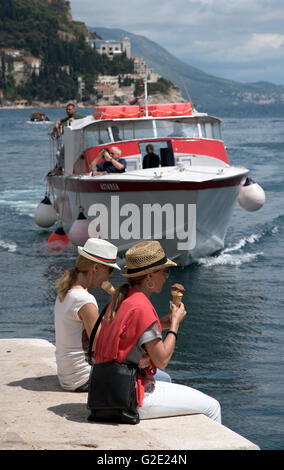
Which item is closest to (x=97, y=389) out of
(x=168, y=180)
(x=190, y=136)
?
(x=168, y=180)

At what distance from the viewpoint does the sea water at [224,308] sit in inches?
336

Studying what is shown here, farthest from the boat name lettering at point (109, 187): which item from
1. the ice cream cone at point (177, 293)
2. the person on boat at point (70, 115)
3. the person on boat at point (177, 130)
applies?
the ice cream cone at point (177, 293)

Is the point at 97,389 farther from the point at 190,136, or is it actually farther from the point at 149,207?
the point at 190,136

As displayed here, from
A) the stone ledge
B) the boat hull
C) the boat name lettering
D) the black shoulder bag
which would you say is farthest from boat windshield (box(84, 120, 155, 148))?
the black shoulder bag

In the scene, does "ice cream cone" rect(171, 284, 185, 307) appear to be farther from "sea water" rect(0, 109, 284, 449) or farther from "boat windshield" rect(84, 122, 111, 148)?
"boat windshield" rect(84, 122, 111, 148)

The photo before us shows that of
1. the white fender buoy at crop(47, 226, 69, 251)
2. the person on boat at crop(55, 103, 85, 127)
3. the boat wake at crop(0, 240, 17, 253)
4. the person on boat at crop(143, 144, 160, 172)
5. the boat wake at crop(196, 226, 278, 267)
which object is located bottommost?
the boat wake at crop(0, 240, 17, 253)

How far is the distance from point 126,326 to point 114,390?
0.43 m

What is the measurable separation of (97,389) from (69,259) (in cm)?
1188

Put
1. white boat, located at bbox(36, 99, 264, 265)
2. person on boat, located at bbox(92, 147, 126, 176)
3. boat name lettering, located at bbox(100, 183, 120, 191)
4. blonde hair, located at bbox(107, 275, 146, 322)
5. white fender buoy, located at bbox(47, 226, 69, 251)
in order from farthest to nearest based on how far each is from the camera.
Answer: white fender buoy, located at bbox(47, 226, 69, 251)
person on boat, located at bbox(92, 147, 126, 176)
boat name lettering, located at bbox(100, 183, 120, 191)
white boat, located at bbox(36, 99, 264, 265)
blonde hair, located at bbox(107, 275, 146, 322)

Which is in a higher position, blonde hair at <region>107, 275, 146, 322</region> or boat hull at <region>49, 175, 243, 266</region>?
blonde hair at <region>107, 275, 146, 322</region>

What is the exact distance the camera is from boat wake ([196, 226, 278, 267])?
631 inches

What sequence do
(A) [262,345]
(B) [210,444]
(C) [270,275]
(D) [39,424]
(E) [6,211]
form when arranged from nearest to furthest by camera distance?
(B) [210,444] < (D) [39,424] < (A) [262,345] < (C) [270,275] < (E) [6,211]

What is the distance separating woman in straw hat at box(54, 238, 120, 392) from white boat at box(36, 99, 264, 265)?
8.42 metres

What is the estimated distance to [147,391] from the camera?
521cm
